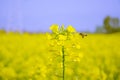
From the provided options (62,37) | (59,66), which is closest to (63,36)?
(62,37)

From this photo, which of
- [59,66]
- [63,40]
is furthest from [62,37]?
[59,66]

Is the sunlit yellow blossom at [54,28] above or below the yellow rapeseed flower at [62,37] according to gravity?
above

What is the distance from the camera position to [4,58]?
6.40 meters

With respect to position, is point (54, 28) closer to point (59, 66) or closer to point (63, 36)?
point (63, 36)

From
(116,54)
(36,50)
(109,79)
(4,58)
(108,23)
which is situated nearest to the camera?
(109,79)

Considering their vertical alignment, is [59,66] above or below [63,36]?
below

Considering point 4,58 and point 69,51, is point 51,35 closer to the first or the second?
point 69,51

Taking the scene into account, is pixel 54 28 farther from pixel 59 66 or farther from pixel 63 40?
pixel 59 66

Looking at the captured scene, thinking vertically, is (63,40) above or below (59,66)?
above

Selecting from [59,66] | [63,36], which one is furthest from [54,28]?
[59,66]

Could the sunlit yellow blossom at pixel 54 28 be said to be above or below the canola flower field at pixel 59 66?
above

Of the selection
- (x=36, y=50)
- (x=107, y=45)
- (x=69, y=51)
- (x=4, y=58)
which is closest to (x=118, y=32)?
(x=107, y=45)

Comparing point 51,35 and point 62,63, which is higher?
point 51,35

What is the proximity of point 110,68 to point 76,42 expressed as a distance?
3132mm
